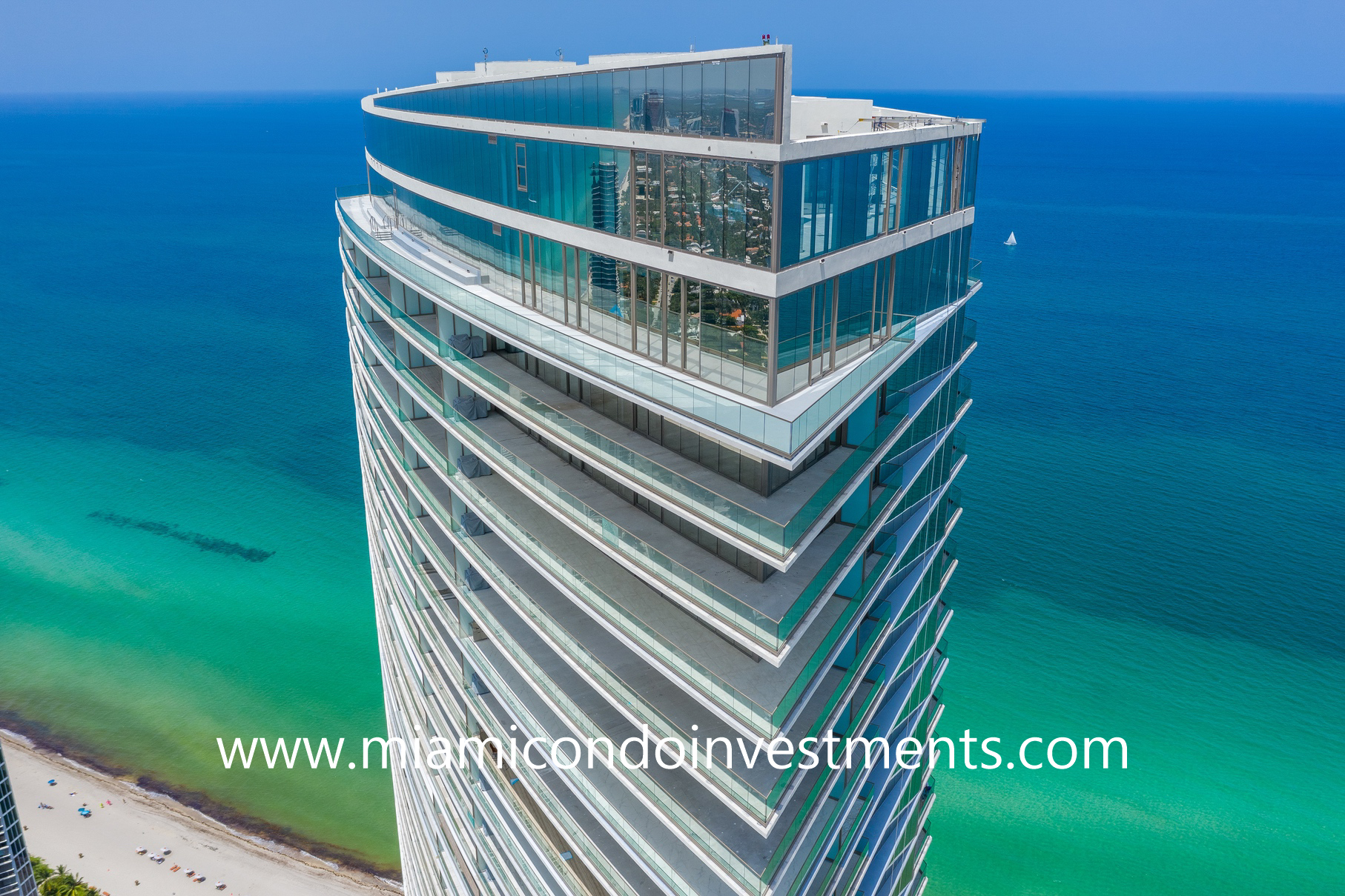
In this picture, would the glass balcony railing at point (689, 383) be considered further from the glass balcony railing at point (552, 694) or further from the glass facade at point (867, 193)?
the glass balcony railing at point (552, 694)

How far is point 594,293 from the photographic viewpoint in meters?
22.4

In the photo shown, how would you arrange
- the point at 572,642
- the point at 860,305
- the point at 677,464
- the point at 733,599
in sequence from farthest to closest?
the point at 860,305, the point at 572,642, the point at 677,464, the point at 733,599

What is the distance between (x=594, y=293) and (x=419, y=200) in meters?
14.2

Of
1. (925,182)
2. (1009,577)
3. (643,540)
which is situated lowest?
(1009,577)

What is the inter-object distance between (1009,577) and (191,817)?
177 feet

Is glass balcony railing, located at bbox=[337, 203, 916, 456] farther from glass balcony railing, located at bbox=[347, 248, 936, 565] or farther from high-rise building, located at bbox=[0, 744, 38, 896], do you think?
high-rise building, located at bbox=[0, 744, 38, 896]

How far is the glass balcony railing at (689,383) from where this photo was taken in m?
17.3

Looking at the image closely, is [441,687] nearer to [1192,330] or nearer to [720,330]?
[720,330]

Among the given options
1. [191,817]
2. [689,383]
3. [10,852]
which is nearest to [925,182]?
[689,383]

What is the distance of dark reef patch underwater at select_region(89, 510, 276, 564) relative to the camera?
75.2 meters

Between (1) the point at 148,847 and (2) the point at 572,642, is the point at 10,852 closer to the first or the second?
(1) the point at 148,847

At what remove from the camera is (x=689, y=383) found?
18547 mm

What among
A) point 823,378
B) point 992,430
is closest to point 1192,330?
point 992,430

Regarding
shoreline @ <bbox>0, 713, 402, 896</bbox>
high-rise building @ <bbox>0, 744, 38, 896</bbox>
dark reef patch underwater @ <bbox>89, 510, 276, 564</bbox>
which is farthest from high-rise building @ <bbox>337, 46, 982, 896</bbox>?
dark reef patch underwater @ <bbox>89, 510, 276, 564</bbox>
